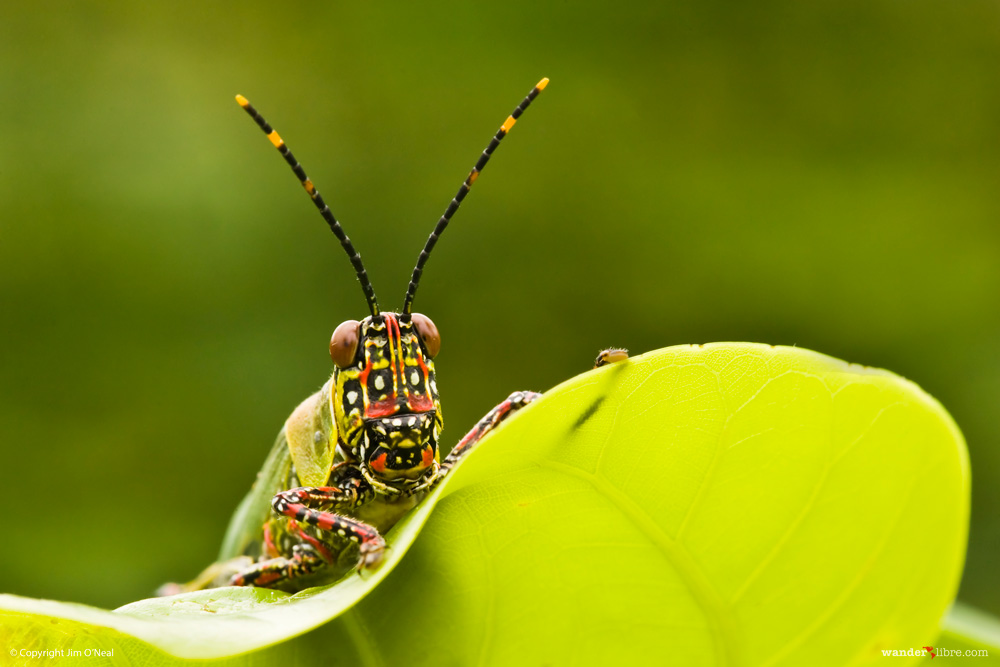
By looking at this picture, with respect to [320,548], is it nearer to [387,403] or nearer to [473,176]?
[387,403]

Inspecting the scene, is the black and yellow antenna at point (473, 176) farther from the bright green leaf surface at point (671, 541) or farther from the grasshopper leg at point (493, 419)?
the bright green leaf surface at point (671, 541)

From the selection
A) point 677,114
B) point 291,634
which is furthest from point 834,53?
point 291,634

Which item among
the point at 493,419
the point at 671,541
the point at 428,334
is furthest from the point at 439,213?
the point at 671,541

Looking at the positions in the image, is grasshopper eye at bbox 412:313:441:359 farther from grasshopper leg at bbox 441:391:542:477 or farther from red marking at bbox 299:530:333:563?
red marking at bbox 299:530:333:563

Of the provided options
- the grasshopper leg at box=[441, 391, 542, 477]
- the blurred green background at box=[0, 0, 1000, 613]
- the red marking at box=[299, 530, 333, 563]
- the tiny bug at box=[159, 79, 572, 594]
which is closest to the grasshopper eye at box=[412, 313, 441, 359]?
the tiny bug at box=[159, 79, 572, 594]

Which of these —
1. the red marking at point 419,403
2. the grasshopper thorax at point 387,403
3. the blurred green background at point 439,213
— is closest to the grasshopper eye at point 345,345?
the grasshopper thorax at point 387,403

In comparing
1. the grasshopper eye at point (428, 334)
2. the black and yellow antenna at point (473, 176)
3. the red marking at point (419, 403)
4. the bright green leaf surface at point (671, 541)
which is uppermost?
the black and yellow antenna at point (473, 176)

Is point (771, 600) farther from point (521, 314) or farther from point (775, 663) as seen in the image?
point (521, 314)
